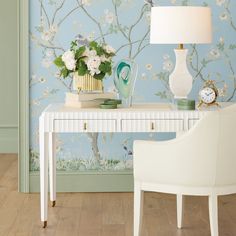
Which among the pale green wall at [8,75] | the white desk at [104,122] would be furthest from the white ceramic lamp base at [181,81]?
the pale green wall at [8,75]

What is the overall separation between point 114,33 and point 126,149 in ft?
2.73

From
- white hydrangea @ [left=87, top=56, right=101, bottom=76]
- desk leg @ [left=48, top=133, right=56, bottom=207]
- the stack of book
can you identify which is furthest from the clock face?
desk leg @ [left=48, top=133, right=56, bottom=207]

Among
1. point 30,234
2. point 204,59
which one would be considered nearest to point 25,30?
point 204,59

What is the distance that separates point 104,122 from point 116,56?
43.2 inches

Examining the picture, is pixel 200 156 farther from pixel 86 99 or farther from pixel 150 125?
pixel 86 99

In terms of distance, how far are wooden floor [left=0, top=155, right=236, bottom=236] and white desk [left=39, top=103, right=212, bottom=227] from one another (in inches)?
7.7

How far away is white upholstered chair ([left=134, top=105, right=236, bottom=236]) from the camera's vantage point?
3449mm

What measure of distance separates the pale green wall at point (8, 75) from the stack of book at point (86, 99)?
268 centimetres

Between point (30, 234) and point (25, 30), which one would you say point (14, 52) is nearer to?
point (25, 30)

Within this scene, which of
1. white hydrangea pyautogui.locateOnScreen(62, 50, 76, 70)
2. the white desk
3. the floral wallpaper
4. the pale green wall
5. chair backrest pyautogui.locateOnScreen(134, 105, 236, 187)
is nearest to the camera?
chair backrest pyautogui.locateOnScreen(134, 105, 236, 187)

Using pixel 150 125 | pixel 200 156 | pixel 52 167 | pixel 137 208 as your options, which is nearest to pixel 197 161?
pixel 200 156

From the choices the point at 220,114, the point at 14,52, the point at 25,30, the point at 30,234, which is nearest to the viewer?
the point at 220,114

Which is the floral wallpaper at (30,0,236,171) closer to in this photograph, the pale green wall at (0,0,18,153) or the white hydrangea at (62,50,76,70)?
the white hydrangea at (62,50,76,70)

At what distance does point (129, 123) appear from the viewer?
13.1ft
